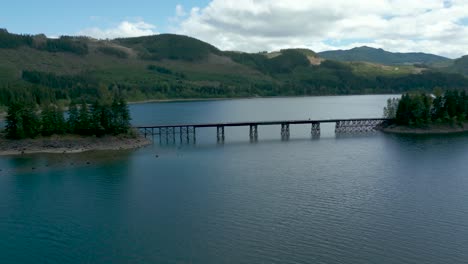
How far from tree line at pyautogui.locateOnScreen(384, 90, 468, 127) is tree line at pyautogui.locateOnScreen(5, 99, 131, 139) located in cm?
9352

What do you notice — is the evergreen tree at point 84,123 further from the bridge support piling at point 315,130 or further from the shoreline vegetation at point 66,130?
the bridge support piling at point 315,130

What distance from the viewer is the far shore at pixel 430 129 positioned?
14338 cm

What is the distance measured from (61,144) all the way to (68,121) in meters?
8.46

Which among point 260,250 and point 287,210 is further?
point 287,210

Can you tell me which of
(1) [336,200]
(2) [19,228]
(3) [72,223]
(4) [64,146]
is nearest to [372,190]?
(1) [336,200]

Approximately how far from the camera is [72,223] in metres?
57.9

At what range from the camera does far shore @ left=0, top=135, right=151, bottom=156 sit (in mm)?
112375

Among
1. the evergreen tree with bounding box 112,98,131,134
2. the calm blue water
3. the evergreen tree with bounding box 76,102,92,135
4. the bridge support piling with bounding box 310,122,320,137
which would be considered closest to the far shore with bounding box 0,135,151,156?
the evergreen tree with bounding box 76,102,92,135

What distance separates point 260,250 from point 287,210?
14405 millimetres

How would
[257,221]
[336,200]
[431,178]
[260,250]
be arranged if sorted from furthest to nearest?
1. [431,178]
2. [336,200]
3. [257,221]
4. [260,250]

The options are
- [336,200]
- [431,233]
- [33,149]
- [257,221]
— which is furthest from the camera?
[33,149]

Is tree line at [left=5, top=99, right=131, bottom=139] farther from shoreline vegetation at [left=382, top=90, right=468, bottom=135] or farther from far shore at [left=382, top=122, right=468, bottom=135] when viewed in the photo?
shoreline vegetation at [left=382, top=90, right=468, bottom=135]

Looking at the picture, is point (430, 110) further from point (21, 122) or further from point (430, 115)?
point (21, 122)

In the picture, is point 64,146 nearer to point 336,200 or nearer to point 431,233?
point 336,200
